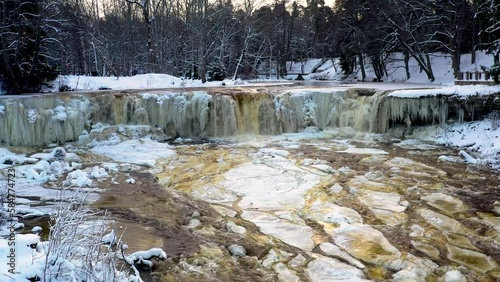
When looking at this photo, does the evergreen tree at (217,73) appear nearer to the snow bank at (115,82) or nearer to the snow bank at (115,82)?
the snow bank at (115,82)

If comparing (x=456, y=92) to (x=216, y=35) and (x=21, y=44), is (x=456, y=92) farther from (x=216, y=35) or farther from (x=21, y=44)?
(x=216, y=35)

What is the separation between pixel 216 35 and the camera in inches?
1250

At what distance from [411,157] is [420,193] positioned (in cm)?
328

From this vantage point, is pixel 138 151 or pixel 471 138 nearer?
pixel 138 151

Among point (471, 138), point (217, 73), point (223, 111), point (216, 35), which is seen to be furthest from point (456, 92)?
point (216, 35)

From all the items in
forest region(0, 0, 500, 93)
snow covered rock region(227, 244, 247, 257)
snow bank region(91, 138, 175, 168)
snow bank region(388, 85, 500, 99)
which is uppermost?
forest region(0, 0, 500, 93)

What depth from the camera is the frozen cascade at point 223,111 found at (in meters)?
13.1

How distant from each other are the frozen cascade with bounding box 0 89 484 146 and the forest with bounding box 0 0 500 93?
3097 millimetres

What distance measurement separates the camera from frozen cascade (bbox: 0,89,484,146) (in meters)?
13.1

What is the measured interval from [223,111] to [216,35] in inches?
711

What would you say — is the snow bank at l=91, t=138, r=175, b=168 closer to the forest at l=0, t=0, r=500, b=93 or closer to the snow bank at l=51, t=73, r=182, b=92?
the forest at l=0, t=0, r=500, b=93

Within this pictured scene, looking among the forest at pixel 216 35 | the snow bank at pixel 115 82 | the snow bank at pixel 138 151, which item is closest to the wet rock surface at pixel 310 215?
the snow bank at pixel 138 151

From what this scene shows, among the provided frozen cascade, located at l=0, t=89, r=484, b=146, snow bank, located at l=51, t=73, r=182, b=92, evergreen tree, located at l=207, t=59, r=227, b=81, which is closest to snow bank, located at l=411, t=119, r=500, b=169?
frozen cascade, located at l=0, t=89, r=484, b=146

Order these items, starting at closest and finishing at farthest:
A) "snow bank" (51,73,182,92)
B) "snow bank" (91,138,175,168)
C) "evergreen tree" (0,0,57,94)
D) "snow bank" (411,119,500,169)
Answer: "snow bank" (411,119,500,169), "snow bank" (91,138,175,168), "evergreen tree" (0,0,57,94), "snow bank" (51,73,182,92)
